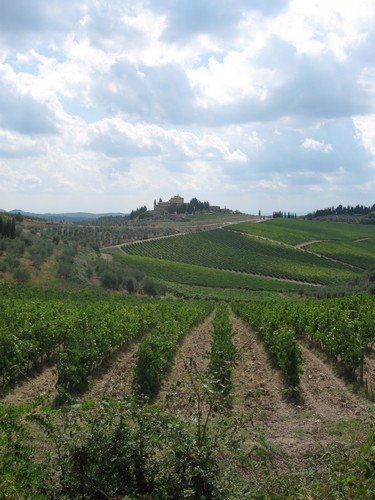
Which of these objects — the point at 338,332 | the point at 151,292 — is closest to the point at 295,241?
the point at 151,292

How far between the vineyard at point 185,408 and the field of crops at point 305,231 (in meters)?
89.6

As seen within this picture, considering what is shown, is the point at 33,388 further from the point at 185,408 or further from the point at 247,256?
the point at 247,256

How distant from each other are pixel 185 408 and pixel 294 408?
122 inches

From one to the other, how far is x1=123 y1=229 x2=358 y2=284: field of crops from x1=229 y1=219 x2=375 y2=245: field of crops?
33.4ft

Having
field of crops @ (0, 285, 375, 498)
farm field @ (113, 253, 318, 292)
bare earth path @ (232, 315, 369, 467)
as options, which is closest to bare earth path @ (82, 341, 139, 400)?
field of crops @ (0, 285, 375, 498)

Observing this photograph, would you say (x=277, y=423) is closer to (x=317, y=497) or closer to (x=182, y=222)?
(x=317, y=497)

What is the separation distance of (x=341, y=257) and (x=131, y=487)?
10022 centimetres

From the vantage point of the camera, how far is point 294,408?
11312 millimetres

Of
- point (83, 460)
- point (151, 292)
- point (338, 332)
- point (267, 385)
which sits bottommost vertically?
point (151, 292)

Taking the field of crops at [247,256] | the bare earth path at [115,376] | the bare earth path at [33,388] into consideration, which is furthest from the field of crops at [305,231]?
the bare earth path at [33,388]

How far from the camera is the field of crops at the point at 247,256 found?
81938mm

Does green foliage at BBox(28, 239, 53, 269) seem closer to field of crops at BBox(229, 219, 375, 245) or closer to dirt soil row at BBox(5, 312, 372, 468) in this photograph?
dirt soil row at BBox(5, 312, 372, 468)

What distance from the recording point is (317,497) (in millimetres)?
5008

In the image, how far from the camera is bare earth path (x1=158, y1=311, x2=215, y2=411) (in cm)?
1185
